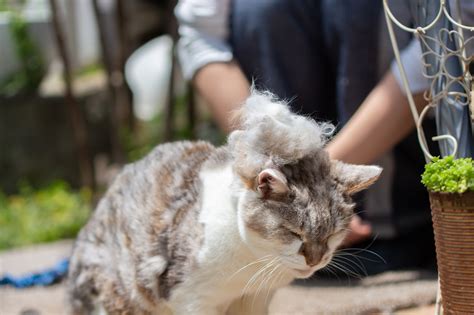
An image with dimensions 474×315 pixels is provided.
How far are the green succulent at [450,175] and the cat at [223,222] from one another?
0.50 ft

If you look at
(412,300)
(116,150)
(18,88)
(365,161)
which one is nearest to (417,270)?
(412,300)

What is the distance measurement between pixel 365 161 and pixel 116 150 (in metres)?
1.84

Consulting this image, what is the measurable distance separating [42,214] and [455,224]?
9.44 ft

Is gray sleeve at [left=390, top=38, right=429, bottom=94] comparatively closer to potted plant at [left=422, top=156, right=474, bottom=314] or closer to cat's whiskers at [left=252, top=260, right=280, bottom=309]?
potted plant at [left=422, top=156, right=474, bottom=314]

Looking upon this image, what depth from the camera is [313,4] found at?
2.61 meters

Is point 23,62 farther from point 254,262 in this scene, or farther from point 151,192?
point 254,262

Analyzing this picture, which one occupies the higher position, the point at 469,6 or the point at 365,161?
the point at 469,6

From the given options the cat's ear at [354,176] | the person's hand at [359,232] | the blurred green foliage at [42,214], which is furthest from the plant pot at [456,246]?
the blurred green foliage at [42,214]

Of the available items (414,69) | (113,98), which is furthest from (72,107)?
(414,69)

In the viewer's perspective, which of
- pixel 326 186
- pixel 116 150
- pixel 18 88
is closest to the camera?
pixel 326 186

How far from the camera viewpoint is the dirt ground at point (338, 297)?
222 cm

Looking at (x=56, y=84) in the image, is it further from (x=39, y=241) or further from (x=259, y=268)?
(x=259, y=268)

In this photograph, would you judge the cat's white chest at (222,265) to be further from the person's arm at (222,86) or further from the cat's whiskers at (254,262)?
the person's arm at (222,86)

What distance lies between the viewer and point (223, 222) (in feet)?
5.27
